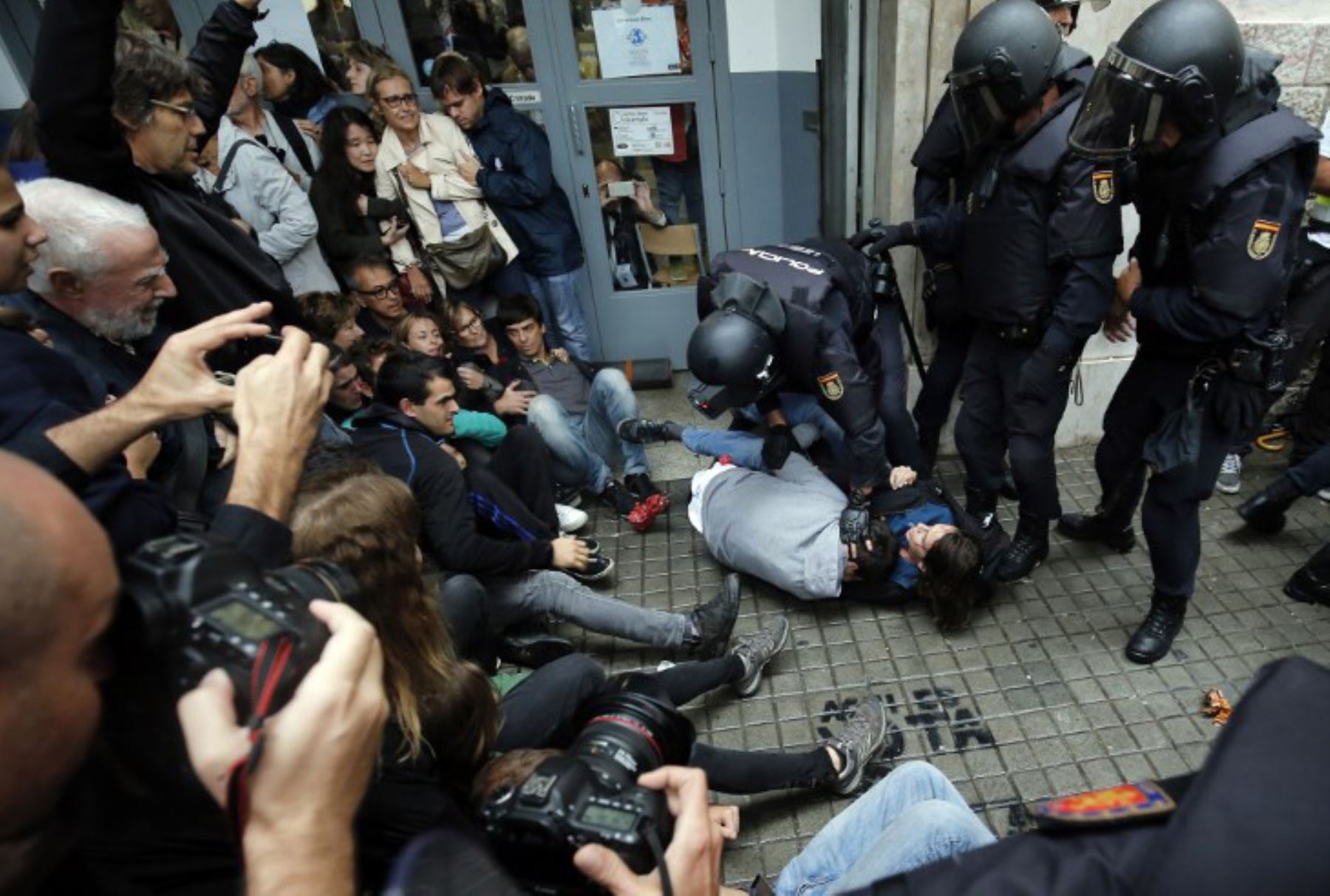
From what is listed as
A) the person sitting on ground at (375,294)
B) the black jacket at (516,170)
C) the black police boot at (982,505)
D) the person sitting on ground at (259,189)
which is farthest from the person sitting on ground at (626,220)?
the black police boot at (982,505)

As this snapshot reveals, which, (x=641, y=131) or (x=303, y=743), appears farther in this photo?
(x=641, y=131)

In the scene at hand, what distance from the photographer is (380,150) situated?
3.78 metres

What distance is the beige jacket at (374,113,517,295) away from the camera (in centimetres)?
379

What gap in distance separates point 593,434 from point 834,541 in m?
1.48

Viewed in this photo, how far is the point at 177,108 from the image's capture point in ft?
6.80

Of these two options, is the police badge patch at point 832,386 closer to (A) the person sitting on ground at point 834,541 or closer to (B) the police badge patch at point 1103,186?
(A) the person sitting on ground at point 834,541

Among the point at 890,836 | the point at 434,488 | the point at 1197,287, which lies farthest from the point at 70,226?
the point at 1197,287

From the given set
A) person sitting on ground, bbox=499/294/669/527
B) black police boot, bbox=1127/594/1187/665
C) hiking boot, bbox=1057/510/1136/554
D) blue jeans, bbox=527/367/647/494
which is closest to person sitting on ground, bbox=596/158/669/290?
person sitting on ground, bbox=499/294/669/527

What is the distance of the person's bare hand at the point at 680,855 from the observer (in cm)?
97

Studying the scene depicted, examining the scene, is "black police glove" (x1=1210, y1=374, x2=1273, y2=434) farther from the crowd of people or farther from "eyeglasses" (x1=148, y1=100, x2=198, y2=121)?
"eyeglasses" (x1=148, y1=100, x2=198, y2=121)

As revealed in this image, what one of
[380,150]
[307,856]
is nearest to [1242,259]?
[307,856]

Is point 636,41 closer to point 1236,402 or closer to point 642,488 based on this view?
point 642,488

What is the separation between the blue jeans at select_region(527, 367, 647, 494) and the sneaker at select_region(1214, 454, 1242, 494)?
2.64 metres

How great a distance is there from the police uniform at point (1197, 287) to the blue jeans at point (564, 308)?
2843 millimetres
